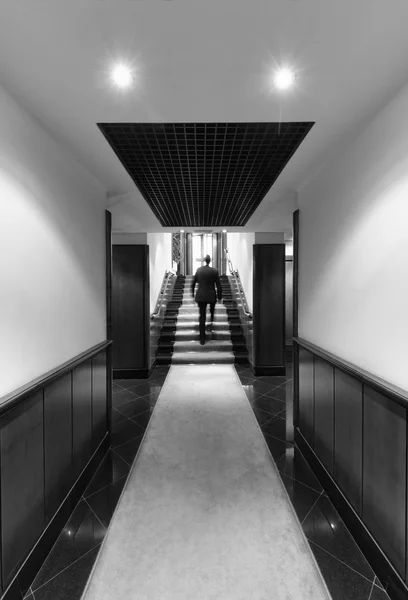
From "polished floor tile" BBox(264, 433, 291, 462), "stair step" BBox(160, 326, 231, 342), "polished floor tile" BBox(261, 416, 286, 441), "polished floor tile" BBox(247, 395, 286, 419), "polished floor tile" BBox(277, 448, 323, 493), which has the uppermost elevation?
"stair step" BBox(160, 326, 231, 342)

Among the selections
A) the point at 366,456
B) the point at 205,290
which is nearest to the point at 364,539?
the point at 366,456

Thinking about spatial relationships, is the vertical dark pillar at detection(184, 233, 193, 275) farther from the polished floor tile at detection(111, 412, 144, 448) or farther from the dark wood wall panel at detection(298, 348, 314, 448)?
the dark wood wall panel at detection(298, 348, 314, 448)

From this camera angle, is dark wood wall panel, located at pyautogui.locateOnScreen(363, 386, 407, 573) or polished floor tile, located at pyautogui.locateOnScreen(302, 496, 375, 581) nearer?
dark wood wall panel, located at pyautogui.locateOnScreen(363, 386, 407, 573)

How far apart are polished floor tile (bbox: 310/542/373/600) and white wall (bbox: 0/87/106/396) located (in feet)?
6.53

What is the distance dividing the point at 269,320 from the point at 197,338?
2.19 meters

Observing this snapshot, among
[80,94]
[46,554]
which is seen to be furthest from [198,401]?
[80,94]

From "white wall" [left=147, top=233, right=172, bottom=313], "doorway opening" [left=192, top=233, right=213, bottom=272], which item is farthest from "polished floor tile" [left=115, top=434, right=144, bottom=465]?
"doorway opening" [left=192, top=233, right=213, bottom=272]

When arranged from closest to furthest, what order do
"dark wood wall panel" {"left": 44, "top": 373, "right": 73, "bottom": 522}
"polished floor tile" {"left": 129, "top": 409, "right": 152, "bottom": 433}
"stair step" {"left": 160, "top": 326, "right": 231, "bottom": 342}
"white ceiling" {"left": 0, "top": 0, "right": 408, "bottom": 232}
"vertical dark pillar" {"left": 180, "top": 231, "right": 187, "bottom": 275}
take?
"white ceiling" {"left": 0, "top": 0, "right": 408, "bottom": 232} < "dark wood wall panel" {"left": 44, "top": 373, "right": 73, "bottom": 522} < "polished floor tile" {"left": 129, "top": 409, "right": 152, "bottom": 433} < "stair step" {"left": 160, "top": 326, "right": 231, "bottom": 342} < "vertical dark pillar" {"left": 180, "top": 231, "right": 187, "bottom": 275}

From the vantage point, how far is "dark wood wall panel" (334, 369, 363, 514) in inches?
75.4

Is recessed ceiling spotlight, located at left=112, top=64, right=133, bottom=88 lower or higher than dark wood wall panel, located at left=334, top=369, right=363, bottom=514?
higher

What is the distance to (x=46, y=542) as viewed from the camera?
1.81 metres

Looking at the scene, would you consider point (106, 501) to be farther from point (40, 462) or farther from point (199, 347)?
point (199, 347)

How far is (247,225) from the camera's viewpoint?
468cm

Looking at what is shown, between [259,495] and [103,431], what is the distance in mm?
1599
